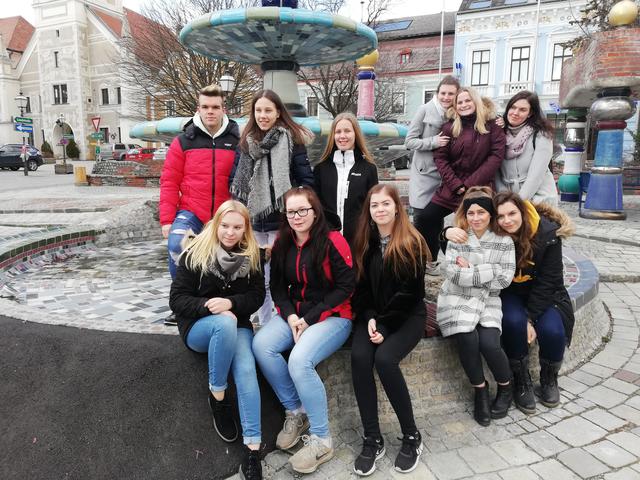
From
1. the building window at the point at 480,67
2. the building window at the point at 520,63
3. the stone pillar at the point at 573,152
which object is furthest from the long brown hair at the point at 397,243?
the building window at the point at 480,67

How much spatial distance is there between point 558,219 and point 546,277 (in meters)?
0.43

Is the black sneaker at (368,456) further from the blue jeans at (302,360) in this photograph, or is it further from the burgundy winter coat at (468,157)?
the burgundy winter coat at (468,157)

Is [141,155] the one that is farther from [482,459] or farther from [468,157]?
[482,459]

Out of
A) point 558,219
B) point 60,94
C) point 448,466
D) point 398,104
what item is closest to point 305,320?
point 448,466

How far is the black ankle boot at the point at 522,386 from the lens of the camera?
10.7ft

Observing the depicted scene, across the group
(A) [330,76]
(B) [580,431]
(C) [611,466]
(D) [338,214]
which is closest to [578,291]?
(B) [580,431]

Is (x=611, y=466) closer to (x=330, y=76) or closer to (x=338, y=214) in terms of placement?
(x=338, y=214)

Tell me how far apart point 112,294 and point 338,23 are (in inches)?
140

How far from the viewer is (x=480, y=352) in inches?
125

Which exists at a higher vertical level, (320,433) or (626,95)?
(626,95)

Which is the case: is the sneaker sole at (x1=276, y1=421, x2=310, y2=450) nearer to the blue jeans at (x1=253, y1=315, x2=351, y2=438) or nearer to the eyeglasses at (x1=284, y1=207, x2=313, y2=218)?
the blue jeans at (x1=253, y1=315, x2=351, y2=438)

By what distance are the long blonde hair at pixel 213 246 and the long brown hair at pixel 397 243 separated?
2.17ft

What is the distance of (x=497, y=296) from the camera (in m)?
3.33

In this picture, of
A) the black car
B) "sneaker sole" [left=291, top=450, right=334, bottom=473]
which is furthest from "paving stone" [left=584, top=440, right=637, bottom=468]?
the black car
